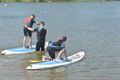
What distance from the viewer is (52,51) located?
22.7 m

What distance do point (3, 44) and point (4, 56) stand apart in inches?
292

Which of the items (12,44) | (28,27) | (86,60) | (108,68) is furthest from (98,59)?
(12,44)

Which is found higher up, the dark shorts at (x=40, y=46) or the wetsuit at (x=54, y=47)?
the wetsuit at (x=54, y=47)

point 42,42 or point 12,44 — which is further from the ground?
point 42,42

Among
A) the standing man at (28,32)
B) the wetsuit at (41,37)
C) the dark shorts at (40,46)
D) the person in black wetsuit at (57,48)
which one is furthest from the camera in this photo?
the standing man at (28,32)

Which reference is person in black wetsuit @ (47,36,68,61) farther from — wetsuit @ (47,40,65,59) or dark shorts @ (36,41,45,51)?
dark shorts @ (36,41,45,51)

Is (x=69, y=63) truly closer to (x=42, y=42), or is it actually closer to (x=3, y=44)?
(x=42, y=42)

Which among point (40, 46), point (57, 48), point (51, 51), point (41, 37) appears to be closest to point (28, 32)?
point (40, 46)

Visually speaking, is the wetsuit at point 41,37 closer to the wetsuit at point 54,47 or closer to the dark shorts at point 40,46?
the dark shorts at point 40,46

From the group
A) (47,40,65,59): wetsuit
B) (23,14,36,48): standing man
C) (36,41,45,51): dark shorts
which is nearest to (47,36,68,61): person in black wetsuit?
(47,40,65,59): wetsuit

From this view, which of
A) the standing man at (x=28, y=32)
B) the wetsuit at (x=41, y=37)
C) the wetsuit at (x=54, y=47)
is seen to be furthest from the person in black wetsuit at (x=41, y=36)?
the wetsuit at (x=54, y=47)

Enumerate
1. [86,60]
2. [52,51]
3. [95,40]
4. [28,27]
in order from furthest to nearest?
[95,40], [28,27], [86,60], [52,51]

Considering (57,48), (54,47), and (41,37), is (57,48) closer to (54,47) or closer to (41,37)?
(54,47)

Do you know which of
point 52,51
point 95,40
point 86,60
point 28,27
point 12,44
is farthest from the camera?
point 95,40
